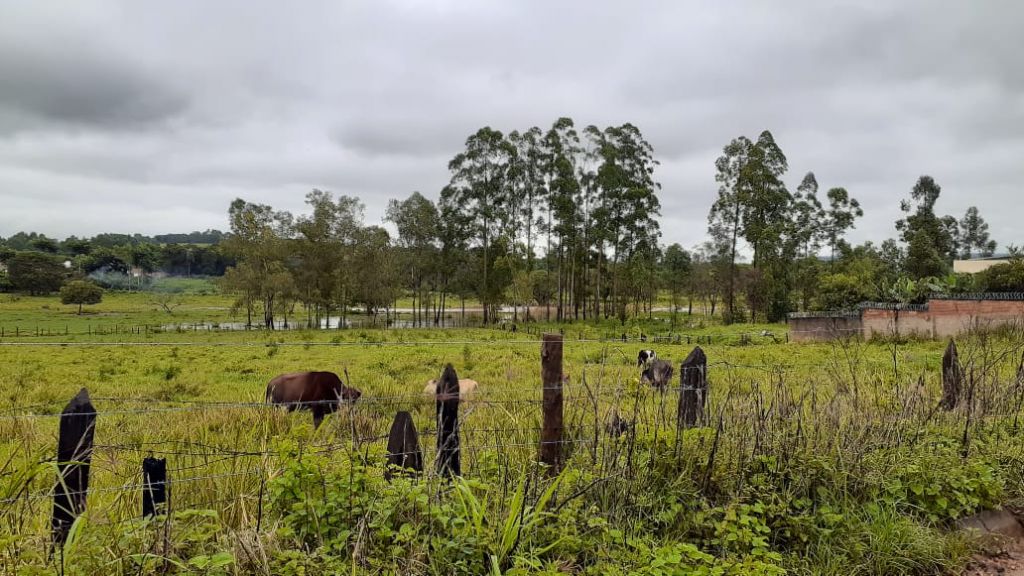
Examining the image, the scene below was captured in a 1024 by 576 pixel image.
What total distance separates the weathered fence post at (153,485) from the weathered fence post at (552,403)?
2198 mm

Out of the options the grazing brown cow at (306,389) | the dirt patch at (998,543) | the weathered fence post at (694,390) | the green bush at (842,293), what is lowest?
the dirt patch at (998,543)

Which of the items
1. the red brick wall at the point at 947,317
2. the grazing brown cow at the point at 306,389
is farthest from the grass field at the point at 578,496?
the red brick wall at the point at 947,317

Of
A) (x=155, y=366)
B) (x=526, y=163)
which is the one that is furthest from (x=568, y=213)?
(x=155, y=366)

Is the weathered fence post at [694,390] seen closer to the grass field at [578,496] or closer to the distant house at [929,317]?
the grass field at [578,496]

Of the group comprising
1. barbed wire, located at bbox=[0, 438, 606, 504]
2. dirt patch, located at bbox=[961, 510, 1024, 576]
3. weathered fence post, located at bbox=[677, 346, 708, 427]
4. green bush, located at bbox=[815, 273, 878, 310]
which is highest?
green bush, located at bbox=[815, 273, 878, 310]

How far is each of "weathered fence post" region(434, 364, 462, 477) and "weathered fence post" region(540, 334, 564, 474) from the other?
625 mm

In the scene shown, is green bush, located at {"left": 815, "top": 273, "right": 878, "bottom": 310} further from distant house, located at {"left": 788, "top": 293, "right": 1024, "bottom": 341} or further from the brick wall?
distant house, located at {"left": 788, "top": 293, "right": 1024, "bottom": 341}

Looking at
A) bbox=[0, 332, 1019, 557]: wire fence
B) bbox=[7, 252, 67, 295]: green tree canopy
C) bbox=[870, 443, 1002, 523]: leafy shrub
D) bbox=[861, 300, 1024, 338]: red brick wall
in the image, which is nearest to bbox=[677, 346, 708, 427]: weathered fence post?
bbox=[0, 332, 1019, 557]: wire fence

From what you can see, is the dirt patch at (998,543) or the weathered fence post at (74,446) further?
the dirt patch at (998,543)

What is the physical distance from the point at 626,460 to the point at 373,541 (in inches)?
64.2

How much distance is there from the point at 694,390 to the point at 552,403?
1.34 meters

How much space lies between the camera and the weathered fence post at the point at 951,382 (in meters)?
5.52

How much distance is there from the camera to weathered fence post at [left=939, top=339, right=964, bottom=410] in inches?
217

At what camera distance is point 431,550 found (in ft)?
9.39
